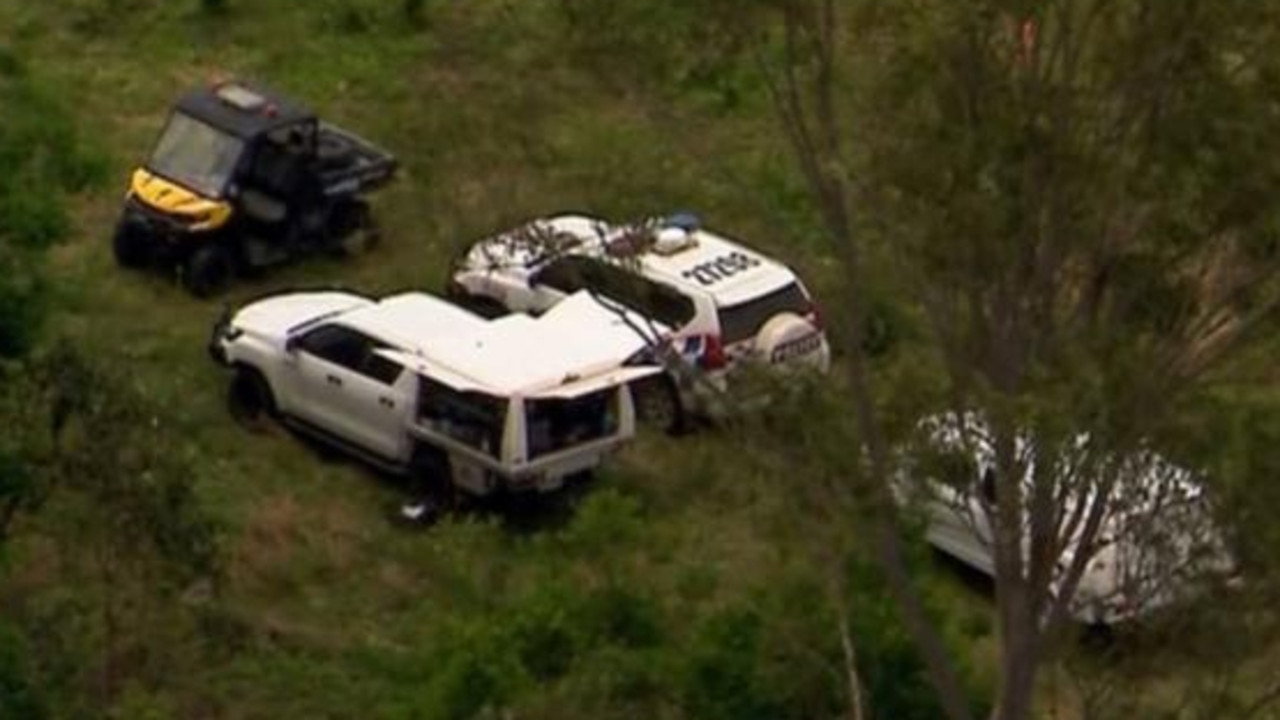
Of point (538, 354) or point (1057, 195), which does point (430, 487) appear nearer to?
point (538, 354)

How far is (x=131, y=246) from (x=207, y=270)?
682mm

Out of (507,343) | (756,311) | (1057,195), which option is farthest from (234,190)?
(1057,195)

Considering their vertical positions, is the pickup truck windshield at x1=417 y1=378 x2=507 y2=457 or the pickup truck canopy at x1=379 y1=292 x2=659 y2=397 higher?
the pickup truck canopy at x1=379 y1=292 x2=659 y2=397

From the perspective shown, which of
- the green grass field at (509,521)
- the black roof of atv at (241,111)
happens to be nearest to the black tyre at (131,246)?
the green grass field at (509,521)

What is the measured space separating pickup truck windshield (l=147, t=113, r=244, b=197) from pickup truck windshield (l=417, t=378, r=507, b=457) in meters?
3.84

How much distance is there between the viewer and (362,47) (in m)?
31.1

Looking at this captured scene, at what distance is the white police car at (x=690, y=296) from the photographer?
22.7 metres

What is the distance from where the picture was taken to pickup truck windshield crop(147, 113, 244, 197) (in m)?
25.9

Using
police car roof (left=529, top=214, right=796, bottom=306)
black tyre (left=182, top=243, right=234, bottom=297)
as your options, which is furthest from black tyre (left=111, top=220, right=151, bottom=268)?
police car roof (left=529, top=214, right=796, bottom=306)

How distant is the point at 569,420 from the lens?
22656 mm

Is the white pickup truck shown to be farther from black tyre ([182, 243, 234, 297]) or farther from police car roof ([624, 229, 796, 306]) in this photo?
black tyre ([182, 243, 234, 297])

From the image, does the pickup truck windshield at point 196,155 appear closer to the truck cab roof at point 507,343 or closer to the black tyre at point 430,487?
the truck cab roof at point 507,343

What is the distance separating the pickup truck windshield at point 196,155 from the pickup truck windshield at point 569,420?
451cm

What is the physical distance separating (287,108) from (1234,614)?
1260 centimetres
